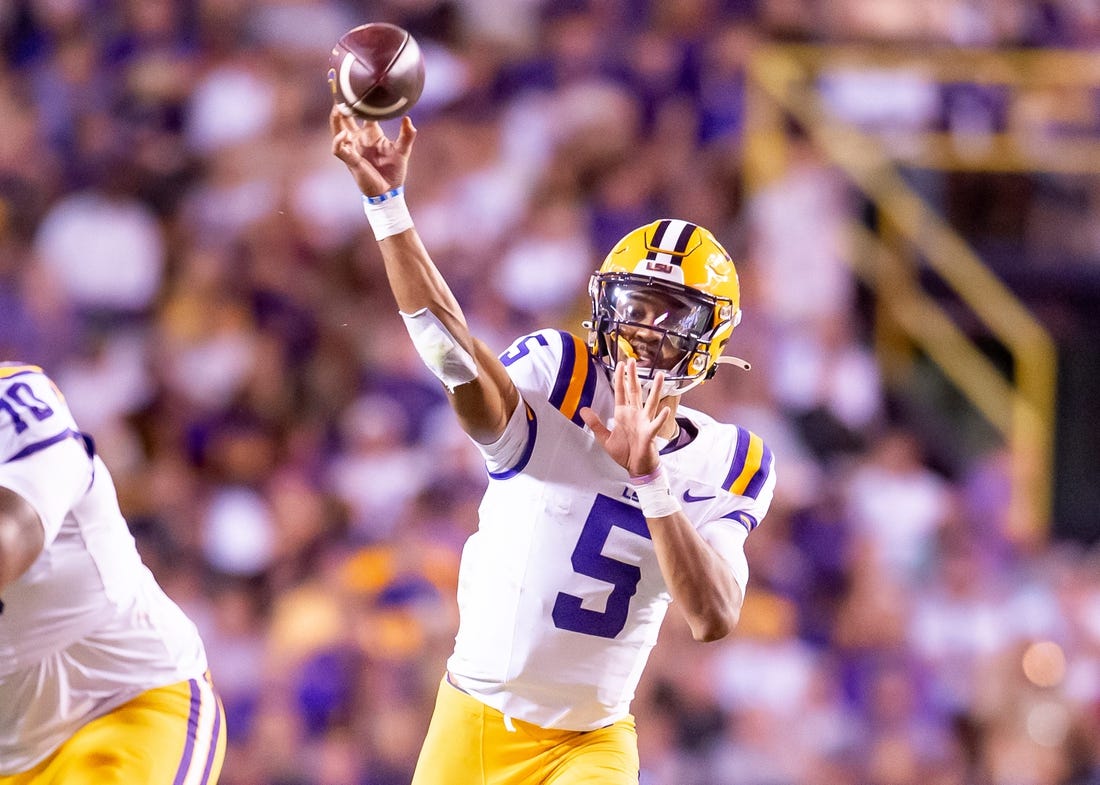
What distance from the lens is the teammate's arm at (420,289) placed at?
3.65 m

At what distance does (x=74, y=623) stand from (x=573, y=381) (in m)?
1.34

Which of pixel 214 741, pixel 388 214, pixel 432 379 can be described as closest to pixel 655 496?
pixel 388 214

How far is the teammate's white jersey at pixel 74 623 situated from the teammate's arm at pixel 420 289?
822 millimetres

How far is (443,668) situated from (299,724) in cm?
69

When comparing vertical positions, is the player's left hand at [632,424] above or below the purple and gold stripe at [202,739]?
above

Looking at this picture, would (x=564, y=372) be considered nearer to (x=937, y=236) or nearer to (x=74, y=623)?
(x=74, y=623)

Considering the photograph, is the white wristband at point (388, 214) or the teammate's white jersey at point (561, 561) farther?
the teammate's white jersey at point (561, 561)

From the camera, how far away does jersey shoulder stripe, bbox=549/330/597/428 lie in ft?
12.8

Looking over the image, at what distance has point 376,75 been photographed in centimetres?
369

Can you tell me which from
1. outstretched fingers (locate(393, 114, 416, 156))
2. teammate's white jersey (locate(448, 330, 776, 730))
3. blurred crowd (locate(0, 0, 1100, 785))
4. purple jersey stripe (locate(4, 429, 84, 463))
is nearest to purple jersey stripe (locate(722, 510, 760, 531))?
teammate's white jersey (locate(448, 330, 776, 730))

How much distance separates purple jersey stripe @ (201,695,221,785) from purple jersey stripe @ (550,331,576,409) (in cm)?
110

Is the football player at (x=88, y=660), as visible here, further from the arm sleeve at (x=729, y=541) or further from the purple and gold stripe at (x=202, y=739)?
the arm sleeve at (x=729, y=541)

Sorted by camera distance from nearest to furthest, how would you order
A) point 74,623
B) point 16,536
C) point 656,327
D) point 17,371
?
point 16,536, point 17,371, point 74,623, point 656,327

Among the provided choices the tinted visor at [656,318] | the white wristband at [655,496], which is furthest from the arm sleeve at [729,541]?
the tinted visor at [656,318]
